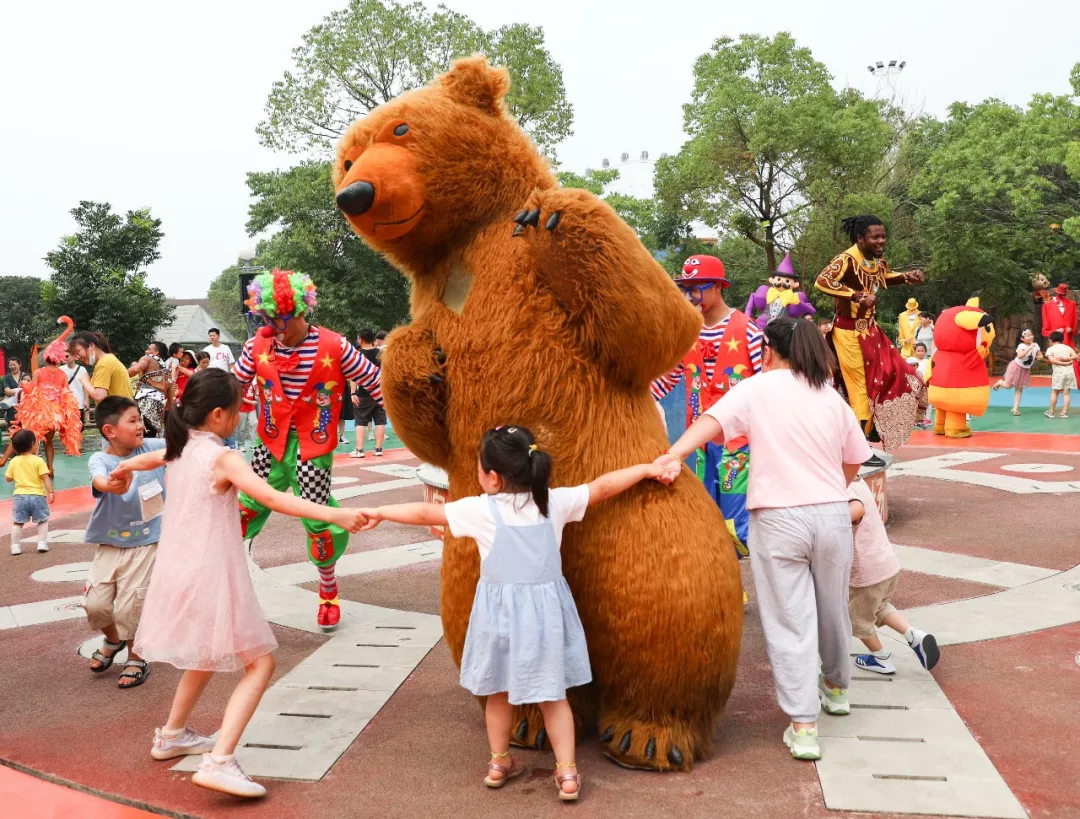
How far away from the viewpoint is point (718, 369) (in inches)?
202

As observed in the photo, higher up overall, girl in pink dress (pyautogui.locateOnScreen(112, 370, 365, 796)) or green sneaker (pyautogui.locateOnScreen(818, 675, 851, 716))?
girl in pink dress (pyautogui.locateOnScreen(112, 370, 365, 796))

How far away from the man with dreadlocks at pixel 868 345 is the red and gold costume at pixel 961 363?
4.80 meters

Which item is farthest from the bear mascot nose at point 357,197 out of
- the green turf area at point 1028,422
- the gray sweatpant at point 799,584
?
the green turf area at point 1028,422

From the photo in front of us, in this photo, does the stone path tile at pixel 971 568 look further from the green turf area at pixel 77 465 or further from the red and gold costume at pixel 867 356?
the green turf area at pixel 77 465

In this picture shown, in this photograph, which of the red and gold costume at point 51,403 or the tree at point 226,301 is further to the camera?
the tree at point 226,301

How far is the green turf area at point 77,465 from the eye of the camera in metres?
11.3

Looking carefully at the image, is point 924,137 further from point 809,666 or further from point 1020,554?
point 809,666

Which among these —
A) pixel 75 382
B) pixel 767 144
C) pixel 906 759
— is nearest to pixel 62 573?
pixel 906 759

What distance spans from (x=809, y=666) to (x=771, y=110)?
2603cm

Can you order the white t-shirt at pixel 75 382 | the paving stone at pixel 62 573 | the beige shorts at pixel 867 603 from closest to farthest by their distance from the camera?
the beige shorts at pixel 867 603
the paving stone at pixel 62 573
the white t-shirt at pixel 75 382

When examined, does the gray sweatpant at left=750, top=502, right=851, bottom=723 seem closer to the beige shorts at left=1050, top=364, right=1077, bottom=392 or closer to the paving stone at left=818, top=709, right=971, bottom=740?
the paving stone at left=818, top=709, right=971, bottom=740

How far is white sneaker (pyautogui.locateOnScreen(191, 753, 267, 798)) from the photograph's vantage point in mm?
3010

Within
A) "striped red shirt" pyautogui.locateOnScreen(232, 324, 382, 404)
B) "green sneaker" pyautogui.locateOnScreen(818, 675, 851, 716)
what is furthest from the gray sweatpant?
"striped red shirt" pyautogui.locateOnScreen(232, 324, 382, 404)

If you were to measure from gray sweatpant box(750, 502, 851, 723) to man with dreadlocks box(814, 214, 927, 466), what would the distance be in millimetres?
3553
